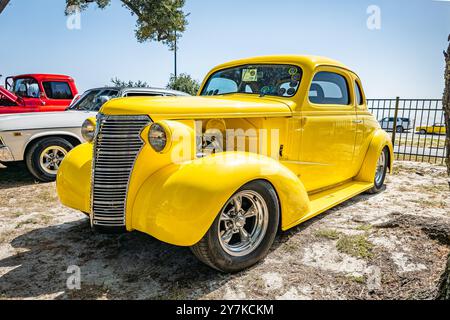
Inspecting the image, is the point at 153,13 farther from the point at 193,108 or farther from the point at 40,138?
the point at 193,108

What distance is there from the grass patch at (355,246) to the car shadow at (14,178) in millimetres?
5268

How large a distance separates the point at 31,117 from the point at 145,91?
81.8 inches

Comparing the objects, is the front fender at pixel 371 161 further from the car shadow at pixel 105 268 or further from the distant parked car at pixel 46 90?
the distant parked car at pixel 46 90

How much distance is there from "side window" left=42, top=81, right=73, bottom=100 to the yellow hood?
7976 mm

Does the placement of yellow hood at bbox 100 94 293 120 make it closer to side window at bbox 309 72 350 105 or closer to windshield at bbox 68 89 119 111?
side window at bbox 309 72 350 105

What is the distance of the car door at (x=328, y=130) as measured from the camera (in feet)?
11.6

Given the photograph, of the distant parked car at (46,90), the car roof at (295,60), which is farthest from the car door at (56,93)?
the car roof at (295,60)

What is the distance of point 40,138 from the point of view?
550 centimetres

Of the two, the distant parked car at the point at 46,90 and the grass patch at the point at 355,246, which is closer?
the grass patch at the point at 355,246

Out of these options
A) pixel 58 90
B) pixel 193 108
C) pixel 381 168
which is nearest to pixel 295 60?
pixel 193 108

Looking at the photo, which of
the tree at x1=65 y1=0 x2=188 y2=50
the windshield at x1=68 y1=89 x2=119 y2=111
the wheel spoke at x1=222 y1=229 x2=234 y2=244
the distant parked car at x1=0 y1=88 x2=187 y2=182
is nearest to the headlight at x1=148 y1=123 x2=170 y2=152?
the wheel spoke at x1=222 y1=229 x2=234 y2=244

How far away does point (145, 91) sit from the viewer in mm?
6227
